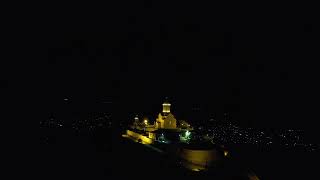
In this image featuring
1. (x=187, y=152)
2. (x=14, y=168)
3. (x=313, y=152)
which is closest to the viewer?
(x=14, y=168)

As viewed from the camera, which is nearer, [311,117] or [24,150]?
[24,150]

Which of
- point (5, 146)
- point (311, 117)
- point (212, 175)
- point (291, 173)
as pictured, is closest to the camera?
point (5, 146)

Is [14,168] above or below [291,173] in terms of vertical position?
above

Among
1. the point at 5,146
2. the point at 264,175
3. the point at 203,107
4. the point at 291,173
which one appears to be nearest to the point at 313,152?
the point at 291,173

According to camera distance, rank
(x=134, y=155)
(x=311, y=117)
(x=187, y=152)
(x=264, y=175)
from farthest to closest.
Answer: (x=311, y=117) → (x=264, y=175) → (x=134, y=155) → (x=187, y=152)

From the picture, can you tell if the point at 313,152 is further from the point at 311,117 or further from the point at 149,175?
the point at 311,117

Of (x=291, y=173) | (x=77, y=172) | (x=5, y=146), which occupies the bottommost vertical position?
(x=291, y=173)

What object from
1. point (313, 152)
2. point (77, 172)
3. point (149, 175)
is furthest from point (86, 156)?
point (313, 152)

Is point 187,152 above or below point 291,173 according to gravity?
above

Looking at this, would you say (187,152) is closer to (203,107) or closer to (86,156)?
(86,156)
